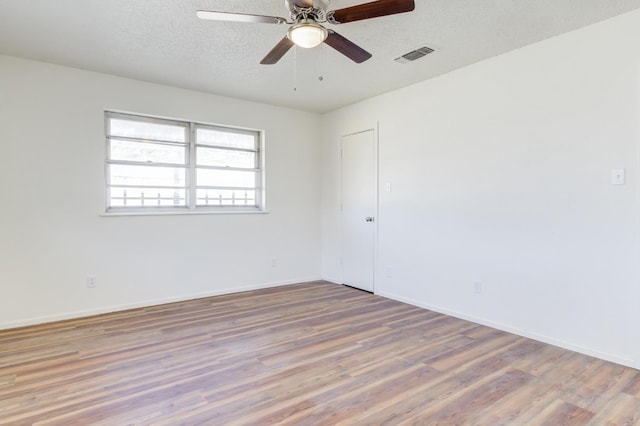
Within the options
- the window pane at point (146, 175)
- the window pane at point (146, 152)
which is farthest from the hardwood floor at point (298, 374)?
the window pane at point (146, 152)

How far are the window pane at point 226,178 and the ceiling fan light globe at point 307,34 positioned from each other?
2844 mm

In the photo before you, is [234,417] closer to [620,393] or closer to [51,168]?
[620,393]

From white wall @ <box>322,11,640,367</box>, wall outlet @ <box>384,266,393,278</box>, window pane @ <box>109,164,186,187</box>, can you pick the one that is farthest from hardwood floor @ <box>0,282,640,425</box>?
window pane @ <box>109,164,186,187</box>

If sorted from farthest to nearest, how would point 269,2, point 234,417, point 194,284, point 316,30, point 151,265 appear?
point 194,284, point 151,265, point 269,2, point 316,30, point 234,417

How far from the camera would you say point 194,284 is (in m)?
4.47

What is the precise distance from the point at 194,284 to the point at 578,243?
406 cm

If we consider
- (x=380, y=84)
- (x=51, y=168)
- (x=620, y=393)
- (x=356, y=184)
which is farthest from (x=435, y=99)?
(x=51, y=168)

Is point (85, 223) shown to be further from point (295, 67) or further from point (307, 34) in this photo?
point (307, 34)

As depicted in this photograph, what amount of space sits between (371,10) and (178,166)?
3.23 m

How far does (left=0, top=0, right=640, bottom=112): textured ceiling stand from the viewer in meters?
2.53

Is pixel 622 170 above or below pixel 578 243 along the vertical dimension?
above

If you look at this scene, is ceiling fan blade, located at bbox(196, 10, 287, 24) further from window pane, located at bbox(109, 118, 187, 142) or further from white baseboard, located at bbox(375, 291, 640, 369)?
white baseboard, located at bbox(375, 291, 640, 369)

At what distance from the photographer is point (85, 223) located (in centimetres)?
378

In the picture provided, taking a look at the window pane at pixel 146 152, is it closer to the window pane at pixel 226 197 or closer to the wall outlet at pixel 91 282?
the window pane at pixel 226 197
